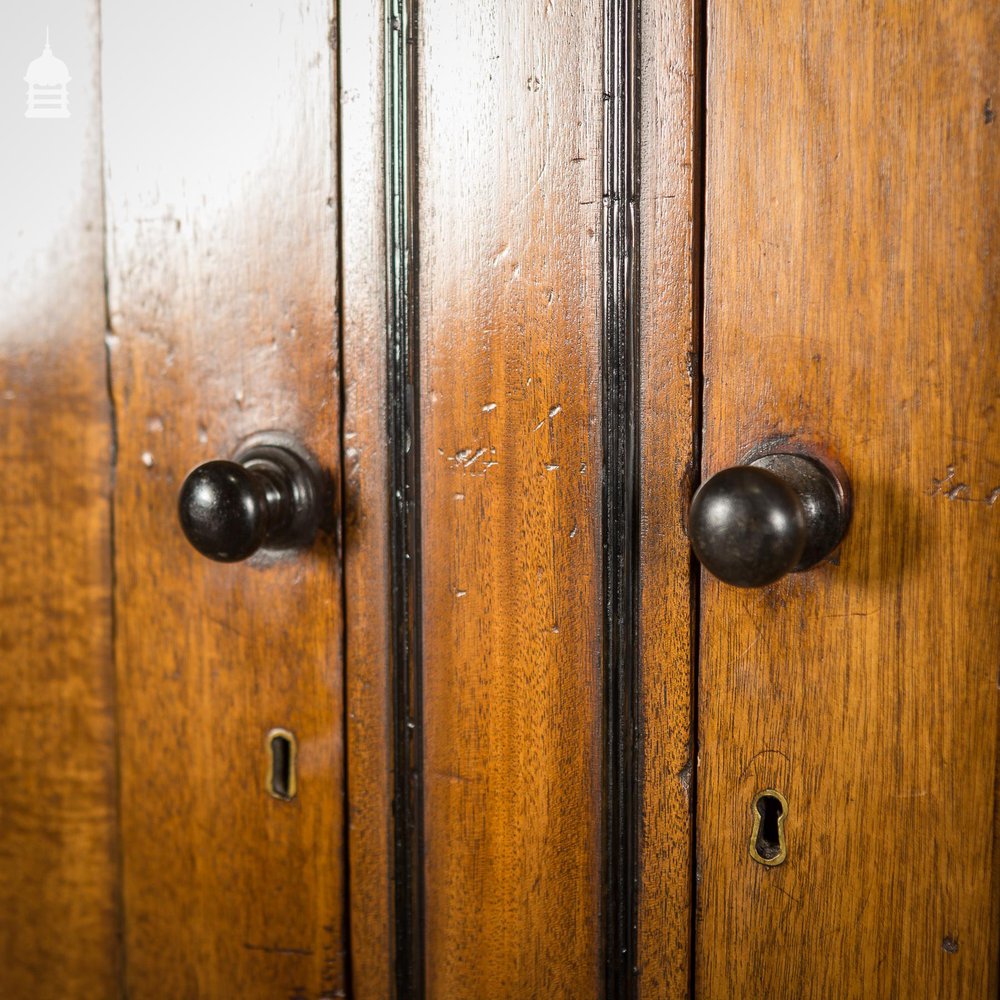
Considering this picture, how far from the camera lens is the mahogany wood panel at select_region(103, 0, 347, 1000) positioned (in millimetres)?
485

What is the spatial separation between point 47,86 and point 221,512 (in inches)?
12.0

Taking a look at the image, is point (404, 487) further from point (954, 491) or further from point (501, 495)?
point (954, 491)

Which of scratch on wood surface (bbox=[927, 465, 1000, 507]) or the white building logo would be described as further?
the white building logo

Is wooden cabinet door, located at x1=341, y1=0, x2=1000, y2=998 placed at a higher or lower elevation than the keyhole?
higher

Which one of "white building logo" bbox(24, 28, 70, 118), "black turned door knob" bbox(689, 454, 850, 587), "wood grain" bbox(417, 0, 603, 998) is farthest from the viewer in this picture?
"white building logo" bbox(24, 28, 70, 118)

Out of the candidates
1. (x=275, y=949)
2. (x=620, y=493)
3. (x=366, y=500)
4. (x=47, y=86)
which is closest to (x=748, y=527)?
(x=620, y=493)

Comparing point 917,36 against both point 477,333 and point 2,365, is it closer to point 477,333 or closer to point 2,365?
point 477,333

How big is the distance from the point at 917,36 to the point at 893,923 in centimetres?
35

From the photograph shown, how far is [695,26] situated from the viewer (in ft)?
1.30

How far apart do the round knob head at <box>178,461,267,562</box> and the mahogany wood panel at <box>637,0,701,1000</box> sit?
0.18 metres

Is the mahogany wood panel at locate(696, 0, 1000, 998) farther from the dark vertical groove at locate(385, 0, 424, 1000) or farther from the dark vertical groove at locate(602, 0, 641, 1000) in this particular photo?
the dark vertical groove at locate(385, 0, 424, 1000)

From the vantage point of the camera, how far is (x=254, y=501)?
1.40 ft

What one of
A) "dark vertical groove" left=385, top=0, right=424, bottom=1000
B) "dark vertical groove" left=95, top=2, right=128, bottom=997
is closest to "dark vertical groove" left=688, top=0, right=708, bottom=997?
"dark vertical groove" left=385, top=0, right=424, bottom=1000

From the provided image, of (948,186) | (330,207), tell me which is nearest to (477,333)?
(330,207)
